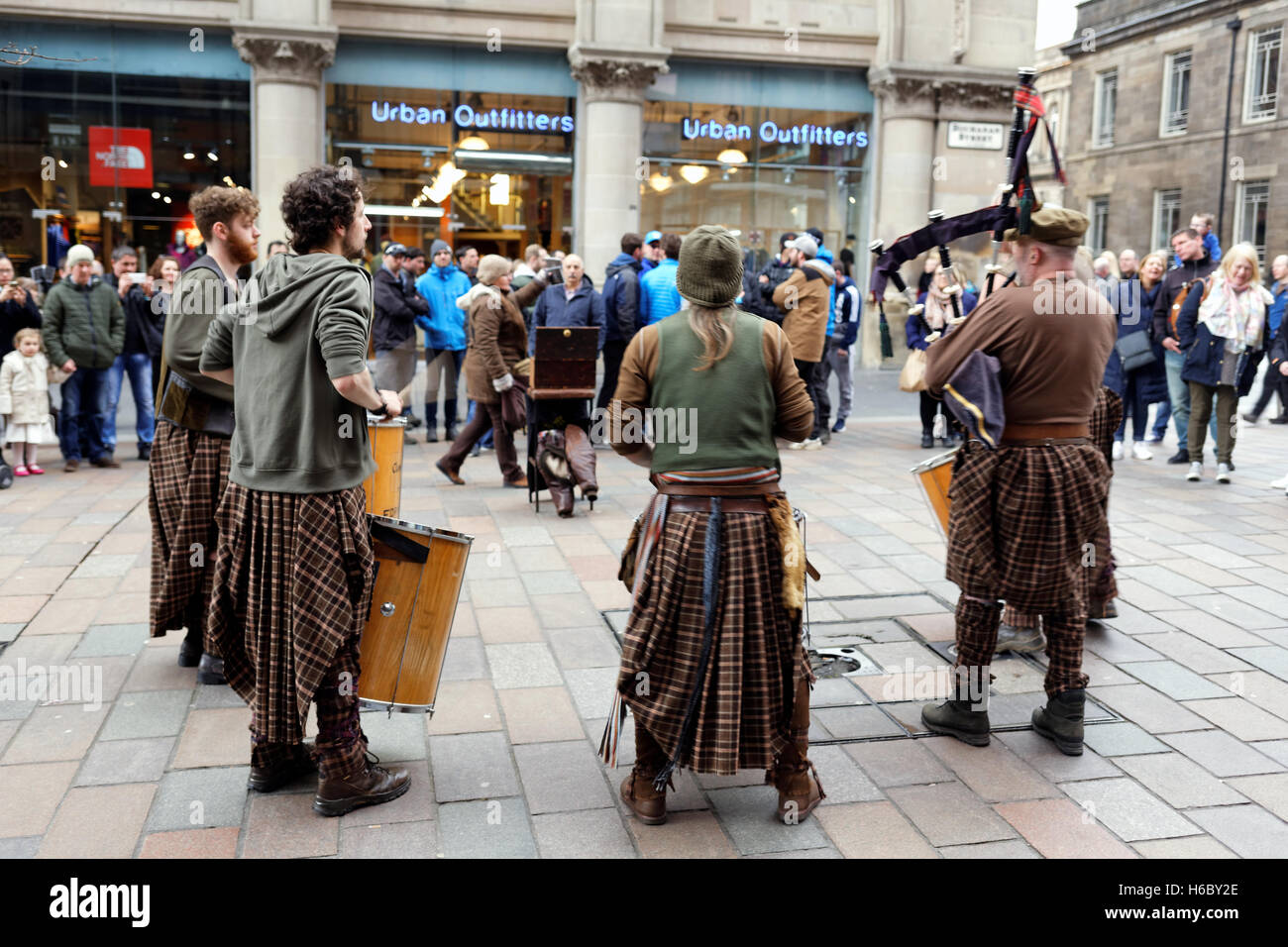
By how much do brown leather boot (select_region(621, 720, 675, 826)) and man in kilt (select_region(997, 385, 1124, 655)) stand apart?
2.36 meters

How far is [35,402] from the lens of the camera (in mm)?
9406

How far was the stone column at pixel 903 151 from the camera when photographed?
58.2ft

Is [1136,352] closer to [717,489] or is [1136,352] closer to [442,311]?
[442,311]

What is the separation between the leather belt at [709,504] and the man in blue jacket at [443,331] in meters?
8.27

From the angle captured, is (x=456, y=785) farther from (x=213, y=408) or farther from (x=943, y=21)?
(x=943, y=21)

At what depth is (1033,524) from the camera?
4.28 meters

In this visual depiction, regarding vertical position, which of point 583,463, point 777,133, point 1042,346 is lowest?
point 583,463

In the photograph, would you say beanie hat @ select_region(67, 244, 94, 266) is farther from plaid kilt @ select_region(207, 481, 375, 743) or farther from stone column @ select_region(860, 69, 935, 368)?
stone column @ select_region(860, 69, 935, 368)

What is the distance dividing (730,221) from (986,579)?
1482 cm

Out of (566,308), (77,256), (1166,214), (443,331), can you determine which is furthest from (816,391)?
(1166,214)

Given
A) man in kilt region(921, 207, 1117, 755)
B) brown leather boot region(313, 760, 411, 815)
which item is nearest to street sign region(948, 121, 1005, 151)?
man in kilt region(921, 207, 1117, 755)

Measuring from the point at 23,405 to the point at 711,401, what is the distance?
7.83 meters

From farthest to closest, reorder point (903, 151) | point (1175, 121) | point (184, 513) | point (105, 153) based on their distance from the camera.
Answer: point (1175, 121) → point (903, 151) → point (105, 153) → point (184, 513)

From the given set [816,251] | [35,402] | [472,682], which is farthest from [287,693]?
[816,251]
